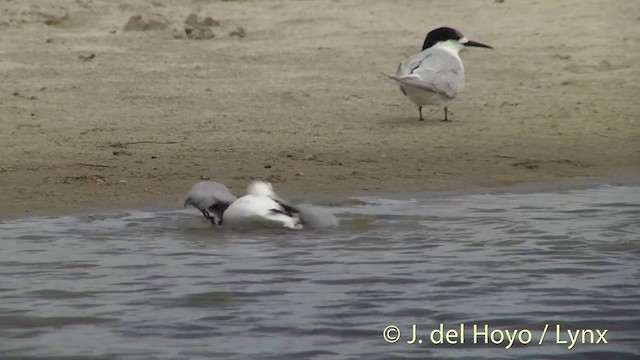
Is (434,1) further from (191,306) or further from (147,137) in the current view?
(191,306)

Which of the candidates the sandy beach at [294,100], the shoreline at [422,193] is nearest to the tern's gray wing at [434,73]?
the sandy beach at [294,100]

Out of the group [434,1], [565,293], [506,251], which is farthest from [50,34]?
[565,293]

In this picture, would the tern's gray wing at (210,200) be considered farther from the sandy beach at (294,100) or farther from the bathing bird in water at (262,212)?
the sandy beach at (294,100)

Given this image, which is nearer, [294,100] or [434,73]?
[434,73]

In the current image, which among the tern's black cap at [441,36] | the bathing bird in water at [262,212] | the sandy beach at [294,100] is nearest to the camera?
the bathing bird in water at [262,212]

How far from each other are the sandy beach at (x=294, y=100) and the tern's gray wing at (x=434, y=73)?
284 millimetres

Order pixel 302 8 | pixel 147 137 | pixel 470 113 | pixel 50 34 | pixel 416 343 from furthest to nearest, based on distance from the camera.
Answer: pixel 302 8
pixel 50 34
pixel 470 113
pixel 147 137
pixel 416 343

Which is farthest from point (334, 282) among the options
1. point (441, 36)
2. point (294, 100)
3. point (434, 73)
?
point (441, 36)

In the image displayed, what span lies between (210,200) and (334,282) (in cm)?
130

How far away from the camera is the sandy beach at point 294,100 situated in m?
9.14

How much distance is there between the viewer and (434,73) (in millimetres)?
10578

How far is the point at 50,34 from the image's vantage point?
12578mm

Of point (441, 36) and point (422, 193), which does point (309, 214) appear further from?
point (441, 36)

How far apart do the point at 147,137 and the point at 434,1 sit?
453 centimetres
